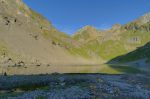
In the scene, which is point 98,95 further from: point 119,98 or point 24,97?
point 24,97

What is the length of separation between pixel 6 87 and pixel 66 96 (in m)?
19.8

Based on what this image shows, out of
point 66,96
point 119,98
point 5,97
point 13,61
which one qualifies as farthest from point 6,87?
point 13,61

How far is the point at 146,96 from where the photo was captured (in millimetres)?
38719

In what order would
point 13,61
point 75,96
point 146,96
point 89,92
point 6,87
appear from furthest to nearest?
point 13,61 → point 6,87 → point 146,96 → point 89,92 → point 75,96

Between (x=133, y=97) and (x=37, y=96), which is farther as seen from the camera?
(x=133, y=97)

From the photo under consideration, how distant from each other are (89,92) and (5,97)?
1069 cm

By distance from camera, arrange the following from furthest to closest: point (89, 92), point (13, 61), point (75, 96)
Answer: point (13, 61) < point (89, 92) < point (75, 96)

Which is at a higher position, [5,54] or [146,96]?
[5,54]

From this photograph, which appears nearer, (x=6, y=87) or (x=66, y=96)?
(x=66, y=96)

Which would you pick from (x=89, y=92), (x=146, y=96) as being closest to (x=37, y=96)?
(x=89, y=92)

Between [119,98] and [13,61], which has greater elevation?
[13,61]

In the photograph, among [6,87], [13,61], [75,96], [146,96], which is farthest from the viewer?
[13,61]

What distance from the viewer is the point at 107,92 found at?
123 ft

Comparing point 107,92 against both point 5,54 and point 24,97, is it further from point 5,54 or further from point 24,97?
point 5,54
